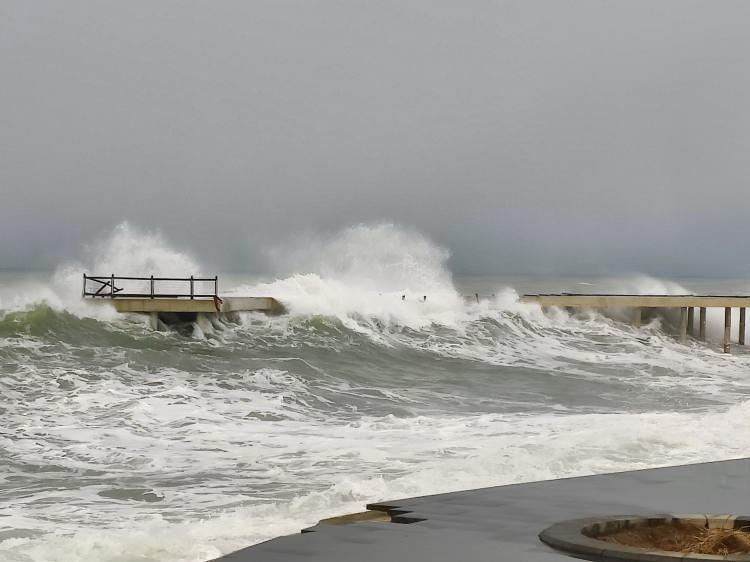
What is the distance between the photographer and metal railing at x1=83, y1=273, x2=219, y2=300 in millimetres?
29670

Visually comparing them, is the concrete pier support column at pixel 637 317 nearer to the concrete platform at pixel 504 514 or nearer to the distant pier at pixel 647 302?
the distant pier at pixel 647 302

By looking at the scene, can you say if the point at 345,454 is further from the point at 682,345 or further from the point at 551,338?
the point at 682,345

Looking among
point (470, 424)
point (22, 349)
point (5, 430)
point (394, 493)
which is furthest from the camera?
point (22, 349)

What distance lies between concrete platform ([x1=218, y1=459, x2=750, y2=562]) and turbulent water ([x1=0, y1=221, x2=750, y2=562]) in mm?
1826

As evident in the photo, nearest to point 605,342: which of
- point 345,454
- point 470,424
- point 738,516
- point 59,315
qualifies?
point 59,315

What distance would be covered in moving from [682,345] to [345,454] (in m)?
29.4

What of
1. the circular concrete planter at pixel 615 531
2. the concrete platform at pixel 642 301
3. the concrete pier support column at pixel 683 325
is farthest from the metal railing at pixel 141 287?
the circular concrete planter at pixel 615 531

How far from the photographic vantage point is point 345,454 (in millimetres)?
13438

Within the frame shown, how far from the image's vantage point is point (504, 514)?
739cm

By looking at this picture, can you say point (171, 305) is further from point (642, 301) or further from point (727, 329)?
point (727, 329)

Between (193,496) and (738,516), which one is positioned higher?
Answer: (738,516)

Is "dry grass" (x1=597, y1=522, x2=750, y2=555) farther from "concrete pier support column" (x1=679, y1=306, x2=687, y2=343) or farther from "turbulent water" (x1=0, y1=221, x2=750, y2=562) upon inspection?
"concrete pier support column" (x1=679, y1=306, x2=687, y2=343)

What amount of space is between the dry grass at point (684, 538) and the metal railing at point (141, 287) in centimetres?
2211

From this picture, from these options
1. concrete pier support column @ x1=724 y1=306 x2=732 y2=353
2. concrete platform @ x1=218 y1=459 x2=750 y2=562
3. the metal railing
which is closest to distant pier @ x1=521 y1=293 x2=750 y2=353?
concrete pier support column @ x1=724 y1=306 x2=732 y2=353
